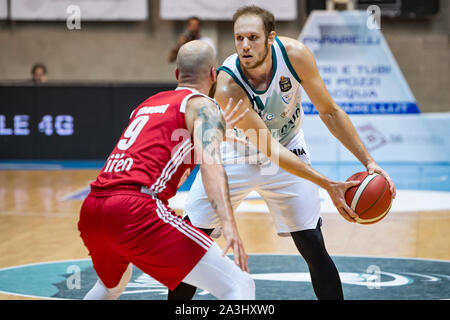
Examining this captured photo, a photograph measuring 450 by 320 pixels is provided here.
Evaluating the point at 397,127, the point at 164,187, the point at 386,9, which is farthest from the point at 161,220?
the point at 386,9

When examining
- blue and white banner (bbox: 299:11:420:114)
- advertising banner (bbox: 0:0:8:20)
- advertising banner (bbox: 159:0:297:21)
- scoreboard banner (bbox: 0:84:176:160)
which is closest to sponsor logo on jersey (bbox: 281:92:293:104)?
blue and white banner (bbox: 299:11:420:114)

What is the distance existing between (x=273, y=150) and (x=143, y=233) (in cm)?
115

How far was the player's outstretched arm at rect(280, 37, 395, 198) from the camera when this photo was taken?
4184mm

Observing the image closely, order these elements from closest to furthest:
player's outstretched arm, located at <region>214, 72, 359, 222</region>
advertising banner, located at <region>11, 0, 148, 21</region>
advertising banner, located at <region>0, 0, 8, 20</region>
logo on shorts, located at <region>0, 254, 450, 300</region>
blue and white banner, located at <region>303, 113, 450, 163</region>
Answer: player's outstretched arm, located at <region>214, 72, 359, 222</region>, logo on shorts, located at <region>0, 254, 450, 300</region>, blue and white banner, located at <region>303, 113, 450, 163</region>, advertising banner, located at <region>11, 0, 148, 21</region>, advertising banner, located at <region>0, 0, 8, 20</region>

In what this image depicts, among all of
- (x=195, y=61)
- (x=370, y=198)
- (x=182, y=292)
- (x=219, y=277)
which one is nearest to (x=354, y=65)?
(x=370, y=198)

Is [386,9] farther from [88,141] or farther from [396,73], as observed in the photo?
[88,141]

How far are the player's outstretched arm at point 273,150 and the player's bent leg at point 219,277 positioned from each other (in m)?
0.96

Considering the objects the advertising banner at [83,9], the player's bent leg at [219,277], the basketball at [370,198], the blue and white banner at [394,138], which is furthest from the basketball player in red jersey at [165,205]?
the advertising banner at [83,9]

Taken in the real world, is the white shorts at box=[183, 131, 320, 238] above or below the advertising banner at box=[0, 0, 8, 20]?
below

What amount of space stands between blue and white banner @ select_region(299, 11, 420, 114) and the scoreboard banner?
2.89 meters

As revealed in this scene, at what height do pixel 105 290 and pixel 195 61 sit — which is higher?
pixel 195 61

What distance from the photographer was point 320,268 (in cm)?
407

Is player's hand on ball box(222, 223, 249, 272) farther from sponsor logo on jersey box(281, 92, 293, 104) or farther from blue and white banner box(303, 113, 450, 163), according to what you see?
blue and white banner box(303, 113, 450, 163)

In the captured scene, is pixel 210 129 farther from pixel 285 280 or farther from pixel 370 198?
pixel 285 280
